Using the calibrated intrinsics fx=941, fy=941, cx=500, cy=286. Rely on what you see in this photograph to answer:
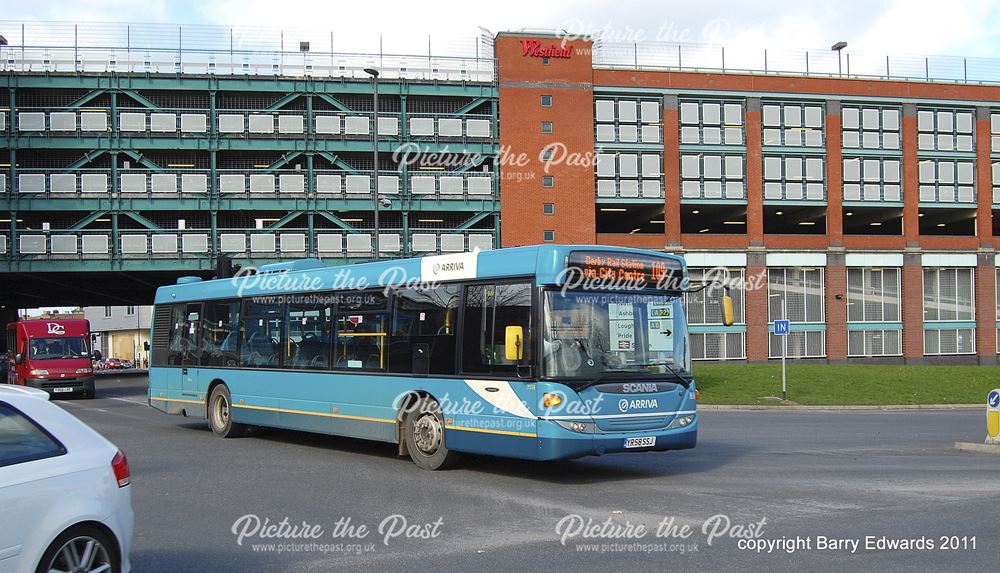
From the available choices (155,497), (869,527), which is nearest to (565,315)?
(869,527)

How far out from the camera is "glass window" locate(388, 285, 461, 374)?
1238 centimetres

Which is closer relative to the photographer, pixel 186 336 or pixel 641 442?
pixel 641 442

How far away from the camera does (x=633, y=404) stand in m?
11.3

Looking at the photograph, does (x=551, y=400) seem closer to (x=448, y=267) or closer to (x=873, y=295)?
(x=448, y=267)

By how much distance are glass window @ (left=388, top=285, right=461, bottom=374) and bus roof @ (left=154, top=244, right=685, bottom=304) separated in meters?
0.22

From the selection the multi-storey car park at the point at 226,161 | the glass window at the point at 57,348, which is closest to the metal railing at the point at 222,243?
the multi-storey car park at the point at 226,161

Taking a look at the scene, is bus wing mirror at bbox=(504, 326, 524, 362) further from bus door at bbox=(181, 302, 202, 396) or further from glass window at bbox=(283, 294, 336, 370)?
bus door at bbox=(181, 302, 202, 396)

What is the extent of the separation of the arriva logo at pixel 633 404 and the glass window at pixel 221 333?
26.8ft

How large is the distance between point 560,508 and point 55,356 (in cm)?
2920

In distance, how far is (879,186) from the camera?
5291 cm

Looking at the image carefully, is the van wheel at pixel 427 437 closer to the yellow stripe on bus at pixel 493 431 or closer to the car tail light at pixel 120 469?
the yellow stripe on bus at pixel 493 431

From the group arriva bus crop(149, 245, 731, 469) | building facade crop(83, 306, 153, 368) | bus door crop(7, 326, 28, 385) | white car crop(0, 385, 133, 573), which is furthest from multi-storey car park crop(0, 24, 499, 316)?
A: building facade crop(83, 306, 153, 368)

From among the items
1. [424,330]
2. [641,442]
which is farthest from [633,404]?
[424,330]

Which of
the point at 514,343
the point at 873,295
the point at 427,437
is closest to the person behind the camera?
the point at 514,343
